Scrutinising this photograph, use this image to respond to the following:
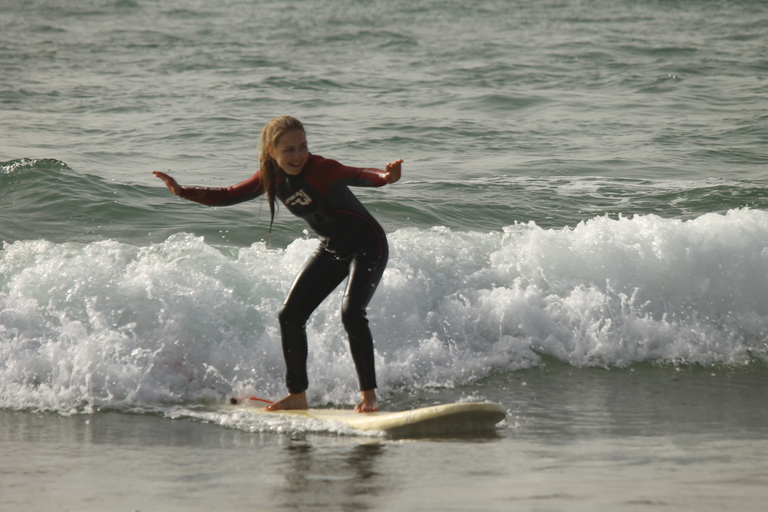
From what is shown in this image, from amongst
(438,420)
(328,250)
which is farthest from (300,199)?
(438,420)

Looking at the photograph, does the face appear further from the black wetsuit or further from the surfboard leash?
the surfboard leash

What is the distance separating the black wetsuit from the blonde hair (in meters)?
0.05

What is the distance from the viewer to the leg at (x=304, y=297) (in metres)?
4.65

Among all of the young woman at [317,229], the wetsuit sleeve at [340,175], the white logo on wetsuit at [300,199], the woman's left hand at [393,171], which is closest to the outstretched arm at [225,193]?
the young woman at [317,229]

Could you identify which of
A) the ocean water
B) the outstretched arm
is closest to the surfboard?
the ocean water

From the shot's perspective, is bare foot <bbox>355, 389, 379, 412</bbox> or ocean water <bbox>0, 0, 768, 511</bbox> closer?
ocean water <bbox>0, 0, 768, 511</bbox>

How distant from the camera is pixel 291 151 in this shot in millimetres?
4320

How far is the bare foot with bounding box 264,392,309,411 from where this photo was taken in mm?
4734

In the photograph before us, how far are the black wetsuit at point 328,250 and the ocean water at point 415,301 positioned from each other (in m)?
0.45

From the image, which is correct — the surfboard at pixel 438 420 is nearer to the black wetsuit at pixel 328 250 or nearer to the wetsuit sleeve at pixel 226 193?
the black wetsuit at pixel 328 250

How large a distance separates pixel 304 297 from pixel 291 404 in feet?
2.13

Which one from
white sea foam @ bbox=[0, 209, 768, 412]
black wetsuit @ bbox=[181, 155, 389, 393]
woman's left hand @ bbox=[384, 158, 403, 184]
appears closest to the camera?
woman's left hand @ bbox=[384, 158, 403, 184]

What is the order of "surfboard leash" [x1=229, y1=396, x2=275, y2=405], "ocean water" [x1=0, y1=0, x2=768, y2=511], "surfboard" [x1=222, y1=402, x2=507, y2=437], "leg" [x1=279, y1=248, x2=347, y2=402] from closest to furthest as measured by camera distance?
"ocean water" [x1=0, y1=0, x2=768, y2=511] < "surfboard" [x1=222, y1=402, x2=507, y2=437] < "leg" [x1=279, y1=248, x2=347, y2=402] < "surfboard leash" [x1=229, y1=396, x2=275, y2=405]

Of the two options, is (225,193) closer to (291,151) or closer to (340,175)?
(291,151)
